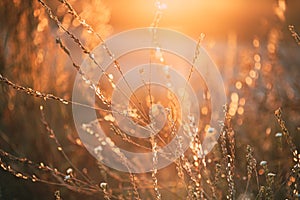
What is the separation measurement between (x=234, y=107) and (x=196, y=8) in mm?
7323

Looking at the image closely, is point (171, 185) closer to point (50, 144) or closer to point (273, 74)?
point (50, 144)

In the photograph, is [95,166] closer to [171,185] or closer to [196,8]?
[171,185]

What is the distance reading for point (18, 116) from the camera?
391 centimetres

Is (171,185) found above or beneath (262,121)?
beneath

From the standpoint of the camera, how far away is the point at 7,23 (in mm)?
3969

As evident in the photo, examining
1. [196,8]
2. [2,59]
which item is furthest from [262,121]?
[196,8]

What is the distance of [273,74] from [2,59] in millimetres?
1770

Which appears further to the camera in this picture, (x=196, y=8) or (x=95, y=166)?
(x=196, y=8)

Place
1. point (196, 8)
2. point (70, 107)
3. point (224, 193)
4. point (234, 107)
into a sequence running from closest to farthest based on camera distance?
point (224, 193)
point (234, 107)
point (70, 107)
point (196, 8)

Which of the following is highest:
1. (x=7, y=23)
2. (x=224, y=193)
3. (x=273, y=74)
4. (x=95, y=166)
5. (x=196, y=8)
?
(x=196, y=8)

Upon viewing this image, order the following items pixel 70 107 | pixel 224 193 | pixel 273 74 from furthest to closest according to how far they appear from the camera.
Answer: pixel 70 107, pixel 273 74, pixel 224 193

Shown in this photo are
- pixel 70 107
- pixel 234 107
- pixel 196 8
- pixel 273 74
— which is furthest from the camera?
pixel 196 8

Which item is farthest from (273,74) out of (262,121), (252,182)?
(252,182)

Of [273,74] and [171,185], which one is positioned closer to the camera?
[171,185]
